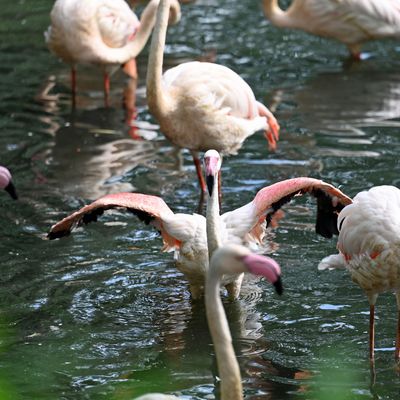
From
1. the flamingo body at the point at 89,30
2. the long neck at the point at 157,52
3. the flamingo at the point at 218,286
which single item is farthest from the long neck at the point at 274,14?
the flamingo at the point at 218,286

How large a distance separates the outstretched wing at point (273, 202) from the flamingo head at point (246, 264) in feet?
8.10

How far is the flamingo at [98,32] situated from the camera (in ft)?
29.5

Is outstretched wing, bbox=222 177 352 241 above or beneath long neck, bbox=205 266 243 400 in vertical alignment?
beneath

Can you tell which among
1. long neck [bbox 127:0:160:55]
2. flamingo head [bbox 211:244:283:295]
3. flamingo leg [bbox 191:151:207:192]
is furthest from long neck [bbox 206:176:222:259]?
long neck [bbox 127:0:160:55]

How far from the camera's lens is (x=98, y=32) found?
919 cm

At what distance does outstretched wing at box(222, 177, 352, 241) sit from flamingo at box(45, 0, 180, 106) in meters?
3.86

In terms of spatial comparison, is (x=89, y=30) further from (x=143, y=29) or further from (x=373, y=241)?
(x=373, y=241)

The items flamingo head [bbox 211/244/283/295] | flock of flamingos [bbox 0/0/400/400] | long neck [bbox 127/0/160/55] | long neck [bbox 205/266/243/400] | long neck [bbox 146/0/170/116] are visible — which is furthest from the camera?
long neck [bbox 127/0/160/55]

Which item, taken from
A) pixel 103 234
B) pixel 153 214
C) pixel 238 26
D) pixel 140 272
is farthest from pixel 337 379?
pixel 238 26

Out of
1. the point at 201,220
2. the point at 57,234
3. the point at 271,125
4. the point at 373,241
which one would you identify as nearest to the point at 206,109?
the point at 271,125

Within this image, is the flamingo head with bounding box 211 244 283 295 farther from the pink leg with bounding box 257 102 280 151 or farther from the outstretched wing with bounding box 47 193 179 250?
the pink leg with bounding box 257 102 280 151

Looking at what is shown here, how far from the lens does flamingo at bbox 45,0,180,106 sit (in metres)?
9.00

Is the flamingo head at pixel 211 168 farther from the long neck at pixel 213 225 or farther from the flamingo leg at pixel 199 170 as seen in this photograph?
the flamingo leg at pixel 199 170

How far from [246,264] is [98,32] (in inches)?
263
